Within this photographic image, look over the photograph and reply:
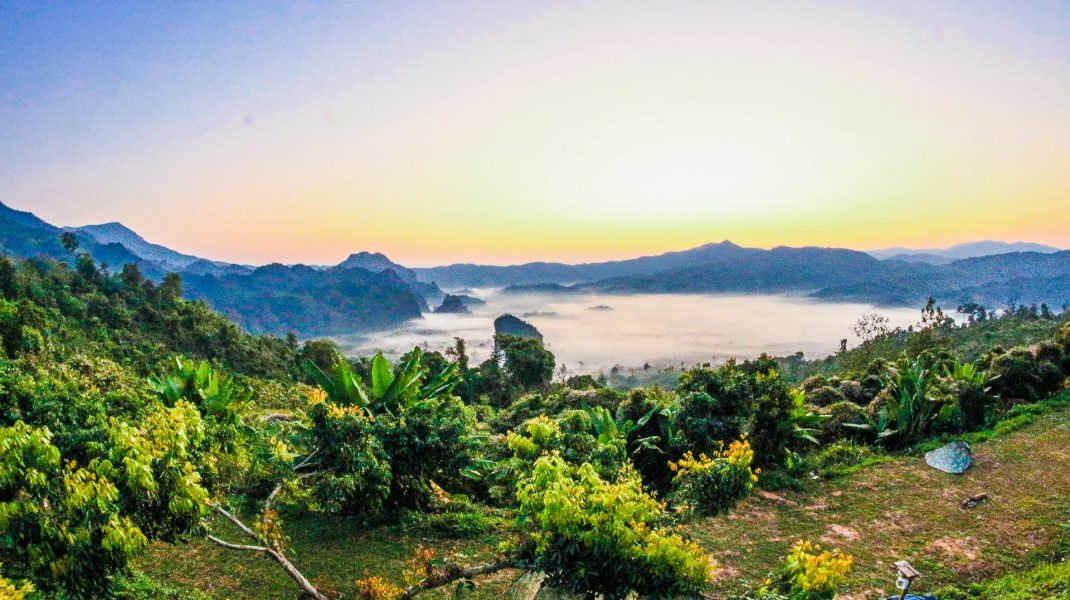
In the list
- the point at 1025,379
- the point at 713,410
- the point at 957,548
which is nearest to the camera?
the point at 957,548

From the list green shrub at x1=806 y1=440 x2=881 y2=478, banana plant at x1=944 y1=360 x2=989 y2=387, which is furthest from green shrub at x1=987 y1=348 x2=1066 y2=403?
green shrub at x1=806 y1=440 x2=881 y2=478

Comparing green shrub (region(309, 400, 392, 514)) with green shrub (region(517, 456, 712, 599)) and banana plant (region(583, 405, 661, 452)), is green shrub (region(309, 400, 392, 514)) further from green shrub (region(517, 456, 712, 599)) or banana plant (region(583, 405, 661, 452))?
banana plant (region(583, 405, 661, 452))

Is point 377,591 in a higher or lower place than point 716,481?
lower

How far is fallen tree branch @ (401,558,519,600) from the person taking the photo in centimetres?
418

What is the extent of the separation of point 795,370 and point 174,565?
164ft

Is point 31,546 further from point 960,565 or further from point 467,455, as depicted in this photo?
point 960,565

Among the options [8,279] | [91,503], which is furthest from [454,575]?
[8,279]

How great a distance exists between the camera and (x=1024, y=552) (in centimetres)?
620

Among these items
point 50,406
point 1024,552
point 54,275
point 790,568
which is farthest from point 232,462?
point 54,275

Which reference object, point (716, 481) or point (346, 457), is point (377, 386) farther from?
point (716, 481)

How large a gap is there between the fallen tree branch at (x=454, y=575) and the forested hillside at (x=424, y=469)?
3 cm

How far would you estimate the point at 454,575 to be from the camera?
4.40 meters

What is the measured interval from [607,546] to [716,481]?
1.62 meters

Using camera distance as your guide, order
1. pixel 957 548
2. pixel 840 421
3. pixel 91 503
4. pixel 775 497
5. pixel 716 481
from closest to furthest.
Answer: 1. pixel 91 503
2. pixel 716 481
3. pixel 957 548
4. pixel 775 497
5. pixel 840 421
